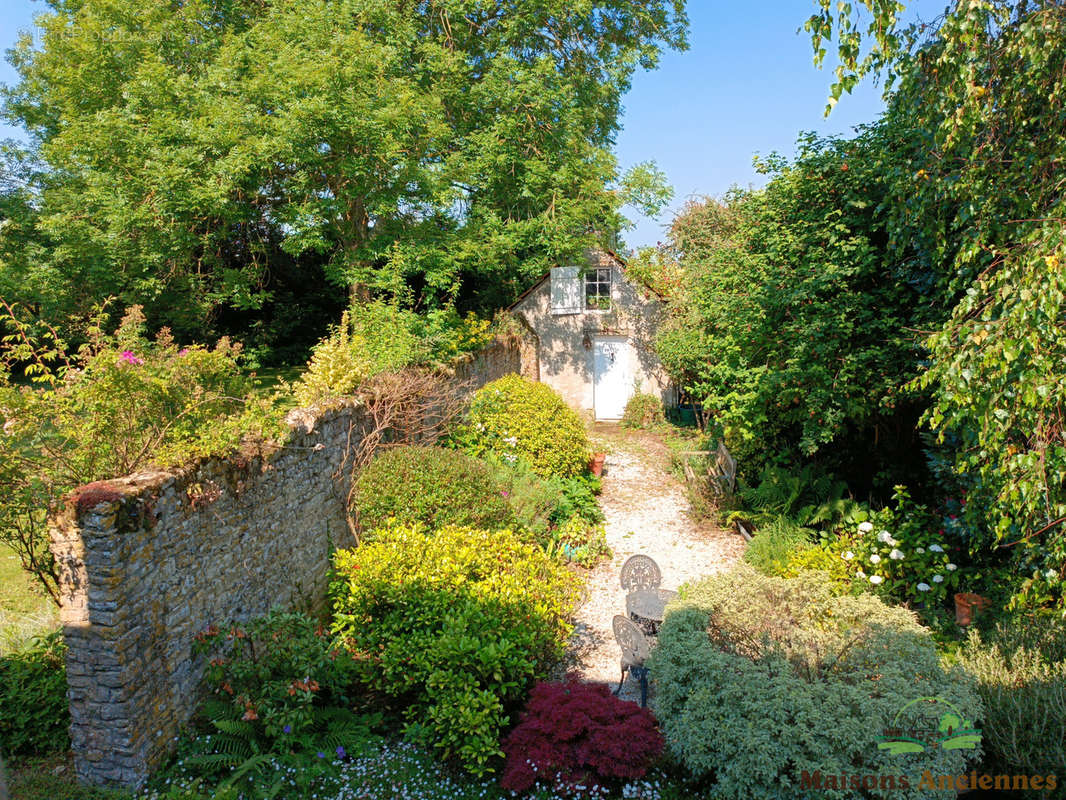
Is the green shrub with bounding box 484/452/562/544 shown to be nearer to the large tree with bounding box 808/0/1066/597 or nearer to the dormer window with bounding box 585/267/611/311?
the large tree with bounding box 808/0/1066/597

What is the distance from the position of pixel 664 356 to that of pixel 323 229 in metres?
8.24

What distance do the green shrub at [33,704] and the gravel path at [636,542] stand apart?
4.38 metres

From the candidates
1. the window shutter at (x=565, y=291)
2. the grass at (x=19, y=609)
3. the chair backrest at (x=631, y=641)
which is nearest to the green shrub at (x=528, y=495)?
the chair backrest at (x=631, y=641)

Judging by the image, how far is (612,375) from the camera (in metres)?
17.5

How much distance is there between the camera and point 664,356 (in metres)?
15.6

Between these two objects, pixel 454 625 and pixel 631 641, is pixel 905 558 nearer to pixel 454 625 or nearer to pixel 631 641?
pixel 631 641

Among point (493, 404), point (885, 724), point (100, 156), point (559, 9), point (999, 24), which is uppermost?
point (559, 9)

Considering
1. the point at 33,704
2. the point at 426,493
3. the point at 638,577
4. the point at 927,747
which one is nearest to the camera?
the point at 927,747

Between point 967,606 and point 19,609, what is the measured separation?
938 cm

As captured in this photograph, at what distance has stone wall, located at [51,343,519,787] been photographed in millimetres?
4340

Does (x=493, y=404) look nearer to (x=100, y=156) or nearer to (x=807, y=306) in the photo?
(x=807, y=306)

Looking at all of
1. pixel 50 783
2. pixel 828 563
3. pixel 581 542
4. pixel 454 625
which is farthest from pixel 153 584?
pixel 828 563

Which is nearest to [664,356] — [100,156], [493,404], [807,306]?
[493,404]

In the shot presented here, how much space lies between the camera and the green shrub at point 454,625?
5047 mm
